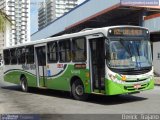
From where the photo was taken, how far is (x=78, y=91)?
614 inches

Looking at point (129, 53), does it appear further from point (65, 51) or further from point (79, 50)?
point (65, 51)

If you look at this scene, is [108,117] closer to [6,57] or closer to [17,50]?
[17,50]

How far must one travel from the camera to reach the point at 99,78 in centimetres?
1415

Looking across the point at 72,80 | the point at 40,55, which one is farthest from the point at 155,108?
the point at 40,55

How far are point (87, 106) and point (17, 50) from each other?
9.12m

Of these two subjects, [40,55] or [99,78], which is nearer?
[99,78]

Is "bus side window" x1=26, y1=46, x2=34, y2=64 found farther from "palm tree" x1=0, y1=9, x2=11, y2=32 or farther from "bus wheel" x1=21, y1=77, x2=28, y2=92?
"palm tree" x1=0, y1=9, x2=11, y2=32

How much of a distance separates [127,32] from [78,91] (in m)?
3.24

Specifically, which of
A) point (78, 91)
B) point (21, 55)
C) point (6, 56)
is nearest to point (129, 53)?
point (78, 91)

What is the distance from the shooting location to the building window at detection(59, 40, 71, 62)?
52.7ft

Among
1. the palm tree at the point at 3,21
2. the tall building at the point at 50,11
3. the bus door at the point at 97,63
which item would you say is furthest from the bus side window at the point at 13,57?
the tall building at the point at 50,11

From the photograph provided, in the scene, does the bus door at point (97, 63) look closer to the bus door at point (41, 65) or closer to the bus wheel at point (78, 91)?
the bus wheel at point (78, 91)

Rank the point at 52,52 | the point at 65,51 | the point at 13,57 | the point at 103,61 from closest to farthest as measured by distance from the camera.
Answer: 1. the point at 103,61
2. the point at 65,51
3. the point at 52,52
4. the point at 13,57

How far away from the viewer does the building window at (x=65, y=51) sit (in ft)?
52.7
